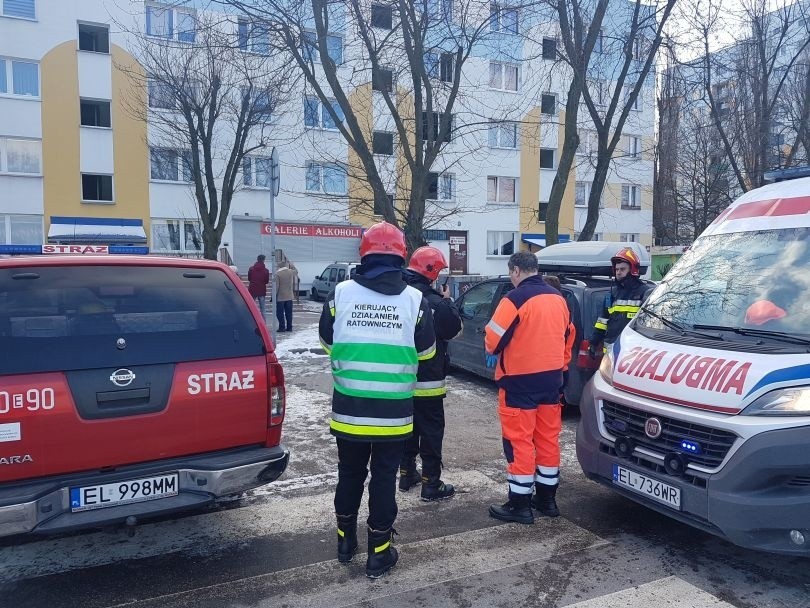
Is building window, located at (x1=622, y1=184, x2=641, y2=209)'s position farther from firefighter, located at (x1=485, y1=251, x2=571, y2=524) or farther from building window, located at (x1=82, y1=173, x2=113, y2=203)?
firefighter, located at (x1=485, y1=251, x2=571, y2=524)

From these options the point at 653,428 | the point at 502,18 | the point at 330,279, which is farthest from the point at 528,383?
the point at 330,279

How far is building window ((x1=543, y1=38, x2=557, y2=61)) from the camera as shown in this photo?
12.4 metres

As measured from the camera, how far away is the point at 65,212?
24703 mm

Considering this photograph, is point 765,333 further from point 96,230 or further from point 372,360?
point 96,230

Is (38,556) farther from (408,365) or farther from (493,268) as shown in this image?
(493,268)

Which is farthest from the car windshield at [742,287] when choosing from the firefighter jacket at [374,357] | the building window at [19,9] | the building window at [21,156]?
the building window at [19,9]

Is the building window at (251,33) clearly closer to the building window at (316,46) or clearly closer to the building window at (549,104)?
the building window at (316,46)

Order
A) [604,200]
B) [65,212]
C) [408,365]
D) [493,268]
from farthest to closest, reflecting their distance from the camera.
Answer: [604,200], [493,268], [65,212], [408,365]

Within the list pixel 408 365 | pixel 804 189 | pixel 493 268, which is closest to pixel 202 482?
pixel 408 365

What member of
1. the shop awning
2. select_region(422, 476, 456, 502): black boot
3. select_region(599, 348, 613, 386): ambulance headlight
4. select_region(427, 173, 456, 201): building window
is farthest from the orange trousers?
select_region(427, 173, 456, 201): building window

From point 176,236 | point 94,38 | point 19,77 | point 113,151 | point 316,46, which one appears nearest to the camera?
point 316,46

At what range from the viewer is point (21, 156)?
24109mm

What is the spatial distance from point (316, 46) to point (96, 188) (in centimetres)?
1817

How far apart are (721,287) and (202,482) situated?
3575mm
